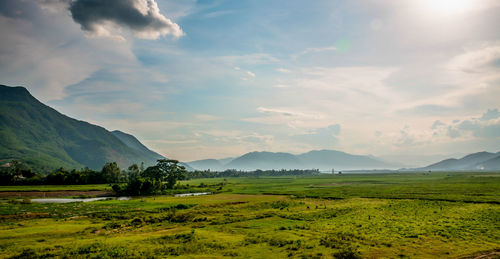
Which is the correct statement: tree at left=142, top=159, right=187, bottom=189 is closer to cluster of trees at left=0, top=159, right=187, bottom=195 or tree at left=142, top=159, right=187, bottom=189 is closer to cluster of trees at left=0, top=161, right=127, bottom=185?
cluster of trees at left=0, top=159, right=187, bottom=195

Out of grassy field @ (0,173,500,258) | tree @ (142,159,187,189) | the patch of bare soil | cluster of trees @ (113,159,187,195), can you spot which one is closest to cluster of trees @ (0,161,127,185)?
cluster of trees @ (113,159,187,195)

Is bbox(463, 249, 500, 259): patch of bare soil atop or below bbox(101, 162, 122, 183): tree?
below

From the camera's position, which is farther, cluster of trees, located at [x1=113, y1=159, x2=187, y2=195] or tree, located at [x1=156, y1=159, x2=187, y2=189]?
tree, located at [x1=156, y1=159, x2=187, y2=189]

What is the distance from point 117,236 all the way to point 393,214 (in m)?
41.4

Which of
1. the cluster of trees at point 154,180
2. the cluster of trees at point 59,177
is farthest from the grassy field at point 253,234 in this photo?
the cluster of trees at point 59,177

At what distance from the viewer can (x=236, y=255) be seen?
23.0 m

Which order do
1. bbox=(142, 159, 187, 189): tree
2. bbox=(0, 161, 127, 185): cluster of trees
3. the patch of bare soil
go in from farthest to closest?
1. bbox=(142, 159, 187, 189): tree
2. bbox=(0, 161, 127, 185): cluster of trees
3. the patch of bare soil

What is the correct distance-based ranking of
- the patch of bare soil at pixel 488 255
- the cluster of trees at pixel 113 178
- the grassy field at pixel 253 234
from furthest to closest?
the cluster of trees at pixel 113 178 → the grassy field at pixel 253 234 → the patch of bare soil at pixel 488 255

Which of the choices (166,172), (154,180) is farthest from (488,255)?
(166,172)

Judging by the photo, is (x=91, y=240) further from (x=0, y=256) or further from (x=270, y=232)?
(x=270, y=232)

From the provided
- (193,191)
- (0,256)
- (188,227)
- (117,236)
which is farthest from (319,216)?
(193,191)

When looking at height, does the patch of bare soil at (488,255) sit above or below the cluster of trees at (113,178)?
below

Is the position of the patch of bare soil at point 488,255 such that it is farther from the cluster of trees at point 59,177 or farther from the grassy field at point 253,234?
the cluster of trees at point 59,177

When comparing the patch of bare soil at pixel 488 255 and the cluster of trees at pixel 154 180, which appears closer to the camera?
the patch of bare soil at pixel 488 255
